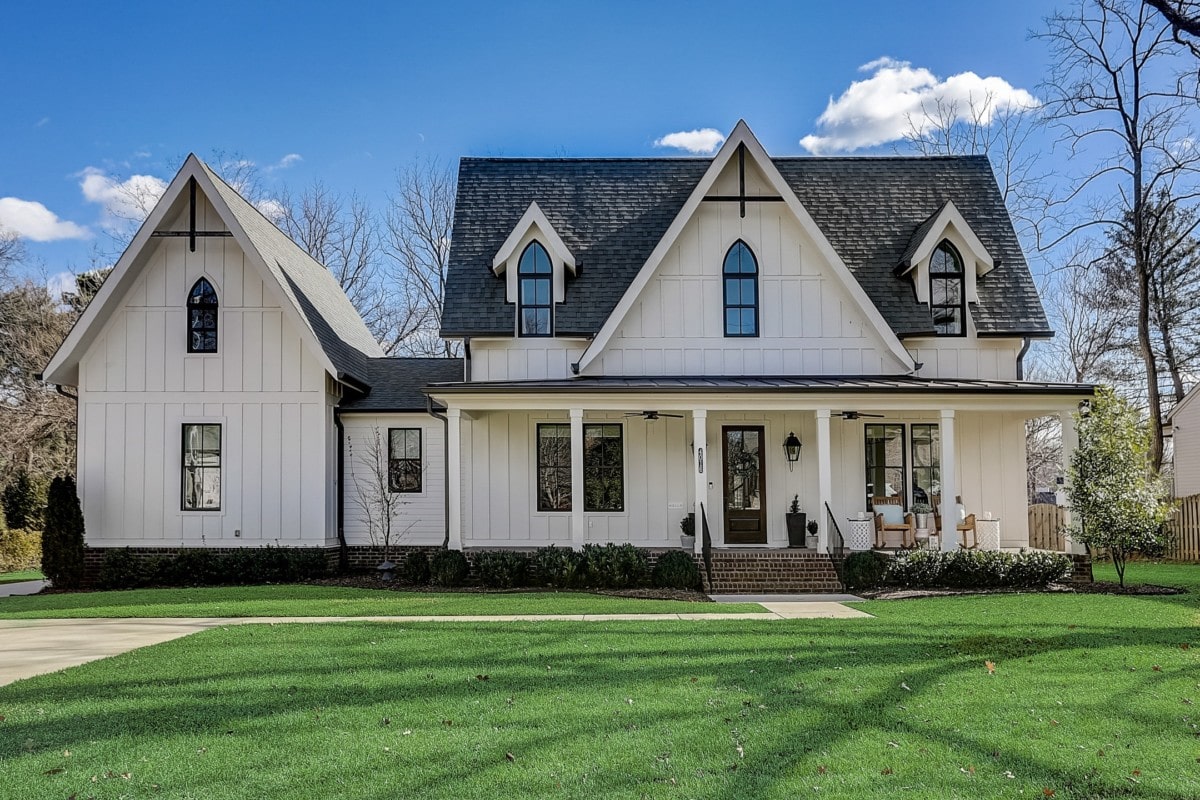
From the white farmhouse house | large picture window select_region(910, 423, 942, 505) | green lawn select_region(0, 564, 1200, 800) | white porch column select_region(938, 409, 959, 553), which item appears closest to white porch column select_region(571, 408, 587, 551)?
the white farmhouse house

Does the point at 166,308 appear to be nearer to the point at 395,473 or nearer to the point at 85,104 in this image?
the point at 395,473

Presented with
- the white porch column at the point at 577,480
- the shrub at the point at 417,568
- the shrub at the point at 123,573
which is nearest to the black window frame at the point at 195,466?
the shrub at the point at 123,573

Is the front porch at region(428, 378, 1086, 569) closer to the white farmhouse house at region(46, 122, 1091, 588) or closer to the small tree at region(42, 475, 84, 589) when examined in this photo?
the white farmhouse house at region(46, 122, 1091, 588)

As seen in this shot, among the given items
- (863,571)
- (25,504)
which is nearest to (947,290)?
(863,571)

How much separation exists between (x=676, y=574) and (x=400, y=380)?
8.78m

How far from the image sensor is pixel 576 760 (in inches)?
215

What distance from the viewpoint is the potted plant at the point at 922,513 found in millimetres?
17517

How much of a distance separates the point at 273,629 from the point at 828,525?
9761 mm

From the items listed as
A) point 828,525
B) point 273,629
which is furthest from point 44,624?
point 828,525

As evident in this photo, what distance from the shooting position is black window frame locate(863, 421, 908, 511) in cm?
1831

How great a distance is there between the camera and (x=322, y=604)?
43.2 ft

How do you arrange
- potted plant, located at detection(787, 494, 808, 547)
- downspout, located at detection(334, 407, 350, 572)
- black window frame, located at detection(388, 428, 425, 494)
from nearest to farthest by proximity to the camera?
potted plant, located at detection(787, 494, 808, 547)
downspout, located at detection(334, 407, 350, 572)
black window frame, located at detection(388, 428, 425, 494)

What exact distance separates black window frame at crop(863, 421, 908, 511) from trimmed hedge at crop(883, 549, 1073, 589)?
2806 mm

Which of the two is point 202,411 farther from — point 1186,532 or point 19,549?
point 1186,532
